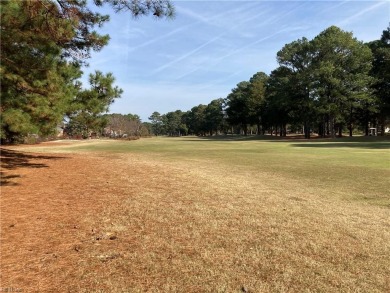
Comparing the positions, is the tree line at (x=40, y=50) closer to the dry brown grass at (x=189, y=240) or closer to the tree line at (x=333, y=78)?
the dry brown grass at (x=189, y=240)

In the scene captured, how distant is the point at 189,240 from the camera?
15.7 ft

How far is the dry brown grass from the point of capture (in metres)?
3.57

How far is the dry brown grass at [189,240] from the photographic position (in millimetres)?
3574

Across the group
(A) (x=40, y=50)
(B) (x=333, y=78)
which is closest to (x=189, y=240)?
(A) (x=40, y=50)

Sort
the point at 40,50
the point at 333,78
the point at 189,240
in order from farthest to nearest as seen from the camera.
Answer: the point at 333,78 → the point at 40,50 → the point at 189,240

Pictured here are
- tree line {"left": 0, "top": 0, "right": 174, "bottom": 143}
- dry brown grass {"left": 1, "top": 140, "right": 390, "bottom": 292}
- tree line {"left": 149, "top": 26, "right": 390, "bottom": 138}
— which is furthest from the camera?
tree line {"left": 149, "top": 26, "right": 390, "bottom": 138}

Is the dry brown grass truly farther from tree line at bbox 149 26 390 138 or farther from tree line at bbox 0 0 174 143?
tree line at bbox 149 26 390 138

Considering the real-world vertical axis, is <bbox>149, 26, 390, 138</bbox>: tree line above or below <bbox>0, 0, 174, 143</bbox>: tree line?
above

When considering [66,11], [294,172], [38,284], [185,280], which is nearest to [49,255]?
[38,284]

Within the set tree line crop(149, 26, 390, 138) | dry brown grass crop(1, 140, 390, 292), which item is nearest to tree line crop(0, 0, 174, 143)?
dry brown grass crop(1, 140, 390, 292)

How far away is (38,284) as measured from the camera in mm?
3506

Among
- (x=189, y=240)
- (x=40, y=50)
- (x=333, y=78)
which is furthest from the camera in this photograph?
(x=333, y=78)

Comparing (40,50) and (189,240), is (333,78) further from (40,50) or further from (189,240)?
(189,240)

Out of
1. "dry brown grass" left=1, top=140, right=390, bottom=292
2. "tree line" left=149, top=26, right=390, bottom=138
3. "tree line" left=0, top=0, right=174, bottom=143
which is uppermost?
"tree line" left=149, top=26, right=390, bottom=138
